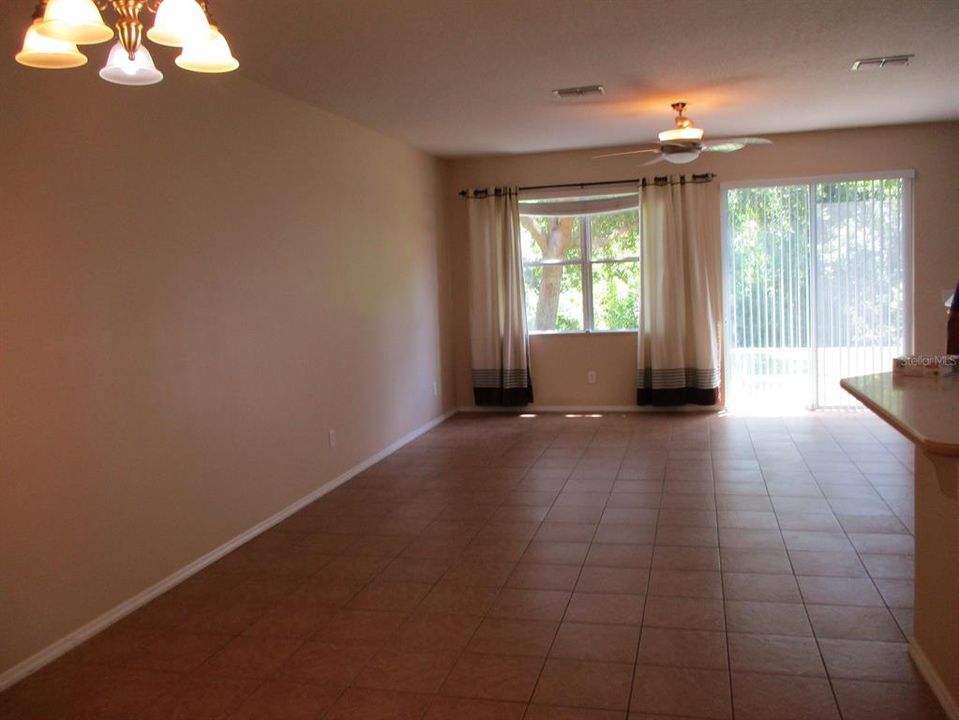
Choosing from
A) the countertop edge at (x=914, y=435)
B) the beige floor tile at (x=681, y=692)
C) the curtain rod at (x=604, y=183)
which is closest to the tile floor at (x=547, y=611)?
the beige floor tile at (x=681, y=692)

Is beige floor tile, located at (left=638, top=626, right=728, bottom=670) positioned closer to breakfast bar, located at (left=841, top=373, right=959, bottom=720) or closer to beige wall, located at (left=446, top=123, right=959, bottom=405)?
breakfast bar, located at (left=841, top=373, right=959, bottom=720)

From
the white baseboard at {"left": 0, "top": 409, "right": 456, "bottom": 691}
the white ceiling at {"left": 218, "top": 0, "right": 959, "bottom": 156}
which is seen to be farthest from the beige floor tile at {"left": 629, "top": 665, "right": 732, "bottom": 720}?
the white ceiling at {"left": 218, "top": 0, "right": 959, "bottom": 156}

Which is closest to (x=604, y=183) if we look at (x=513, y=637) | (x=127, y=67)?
(x=513, y=637)

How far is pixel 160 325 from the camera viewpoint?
3531 mm

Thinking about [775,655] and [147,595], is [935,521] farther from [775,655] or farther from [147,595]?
[147,595]

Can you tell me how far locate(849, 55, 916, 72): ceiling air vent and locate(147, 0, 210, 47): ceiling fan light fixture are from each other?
391 centimetres

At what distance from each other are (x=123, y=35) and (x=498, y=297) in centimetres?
578

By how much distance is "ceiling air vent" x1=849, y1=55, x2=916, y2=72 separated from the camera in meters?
4.42

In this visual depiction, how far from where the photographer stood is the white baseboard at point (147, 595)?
110 inches

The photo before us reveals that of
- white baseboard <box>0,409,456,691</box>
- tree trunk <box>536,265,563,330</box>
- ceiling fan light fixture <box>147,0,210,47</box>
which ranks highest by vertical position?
ceiling fan light fixture <box>147,0,210,47</box>

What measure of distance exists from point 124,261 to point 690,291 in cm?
505

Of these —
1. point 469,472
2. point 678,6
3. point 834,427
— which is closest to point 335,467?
point 469,472

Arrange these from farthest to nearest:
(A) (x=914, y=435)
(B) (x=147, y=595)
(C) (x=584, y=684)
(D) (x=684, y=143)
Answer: (D) (x=684, y=143)
(B) (x=147, y=595)
(C) (x=584, y=684)
(A) (x=914, y=435)

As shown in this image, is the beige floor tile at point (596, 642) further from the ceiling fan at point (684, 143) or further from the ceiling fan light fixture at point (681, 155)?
the ceiling fan light fixture at point (681, 155)
